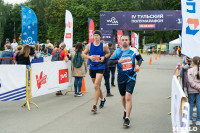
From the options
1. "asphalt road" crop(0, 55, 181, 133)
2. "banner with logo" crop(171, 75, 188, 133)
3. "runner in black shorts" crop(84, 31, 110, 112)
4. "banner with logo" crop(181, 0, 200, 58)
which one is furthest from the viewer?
"runner in black shorts" crop(84, 31, 110, 112)

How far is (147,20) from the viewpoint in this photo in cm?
2992

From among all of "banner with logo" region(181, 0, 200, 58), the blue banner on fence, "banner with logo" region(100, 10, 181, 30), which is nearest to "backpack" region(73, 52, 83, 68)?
the blue banner on fence

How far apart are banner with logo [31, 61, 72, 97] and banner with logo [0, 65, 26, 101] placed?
0.45 meters

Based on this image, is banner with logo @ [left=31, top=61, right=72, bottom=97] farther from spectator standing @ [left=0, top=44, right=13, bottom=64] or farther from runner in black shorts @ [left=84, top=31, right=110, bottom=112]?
spectator standing @ [left=0, top=44, right=13, bottom=64]

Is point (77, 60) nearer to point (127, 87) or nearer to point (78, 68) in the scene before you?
point (78, 68)

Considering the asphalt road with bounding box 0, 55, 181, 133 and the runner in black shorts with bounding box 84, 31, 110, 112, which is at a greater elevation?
the runner in black shorts with bounding box 84, 31, 110, 112

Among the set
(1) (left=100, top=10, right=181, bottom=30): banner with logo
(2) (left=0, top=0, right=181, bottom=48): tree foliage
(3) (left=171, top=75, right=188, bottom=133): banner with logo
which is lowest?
(3) (left=171, top=75, right=188, bottom=133): banner with logo

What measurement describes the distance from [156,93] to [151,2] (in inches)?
2149

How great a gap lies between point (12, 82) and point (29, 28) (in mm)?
4045

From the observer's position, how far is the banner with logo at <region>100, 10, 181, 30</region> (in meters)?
29.7

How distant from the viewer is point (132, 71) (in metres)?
6.58

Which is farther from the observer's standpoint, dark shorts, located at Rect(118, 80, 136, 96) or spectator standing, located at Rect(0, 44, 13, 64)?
spectator standing, located at Rect(0, 44, 13, 64)

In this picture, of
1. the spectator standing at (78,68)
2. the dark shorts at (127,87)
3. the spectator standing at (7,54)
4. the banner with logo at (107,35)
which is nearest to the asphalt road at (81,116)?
the spectator standing at (78,68)

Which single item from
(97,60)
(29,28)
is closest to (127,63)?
(97,60)
